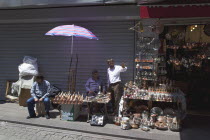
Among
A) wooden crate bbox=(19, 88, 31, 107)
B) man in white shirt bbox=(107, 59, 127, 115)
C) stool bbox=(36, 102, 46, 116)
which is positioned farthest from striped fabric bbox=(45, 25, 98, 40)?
wooden crate bbox=(19, 88, 31, 107)

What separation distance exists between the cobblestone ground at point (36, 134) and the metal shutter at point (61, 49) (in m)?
2.34

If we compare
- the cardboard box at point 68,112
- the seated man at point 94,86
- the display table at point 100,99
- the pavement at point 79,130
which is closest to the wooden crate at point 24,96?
the pavement at point 79,130

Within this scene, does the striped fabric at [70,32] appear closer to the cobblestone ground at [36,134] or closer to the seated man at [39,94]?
the seated man at [39,94]

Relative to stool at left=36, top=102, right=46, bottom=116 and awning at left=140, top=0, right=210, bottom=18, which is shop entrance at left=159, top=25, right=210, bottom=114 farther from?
stool at left=36, top=102, right=46, bottom=116

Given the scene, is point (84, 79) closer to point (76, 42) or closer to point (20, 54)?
point (76, 42)

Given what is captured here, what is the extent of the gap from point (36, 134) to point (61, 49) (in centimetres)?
339

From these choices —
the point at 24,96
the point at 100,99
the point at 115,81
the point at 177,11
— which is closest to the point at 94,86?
the point at 115,81

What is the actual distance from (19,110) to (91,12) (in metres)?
4.17

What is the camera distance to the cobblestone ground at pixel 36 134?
5.05 metres

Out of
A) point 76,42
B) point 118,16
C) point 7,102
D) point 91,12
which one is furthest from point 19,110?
point 118,16

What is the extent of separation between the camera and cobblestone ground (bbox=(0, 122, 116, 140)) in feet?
16.6

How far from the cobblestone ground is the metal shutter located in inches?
91.9

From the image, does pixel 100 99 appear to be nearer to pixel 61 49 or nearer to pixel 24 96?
pixel 61 49

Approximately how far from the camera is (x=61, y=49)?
765 cm
